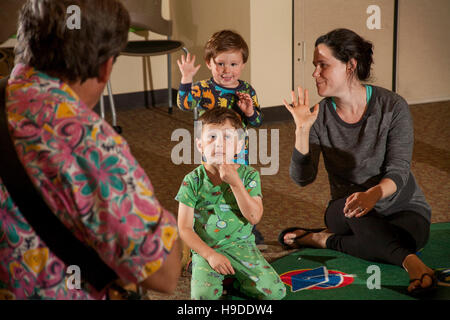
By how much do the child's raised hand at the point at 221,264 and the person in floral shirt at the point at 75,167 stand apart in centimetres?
76

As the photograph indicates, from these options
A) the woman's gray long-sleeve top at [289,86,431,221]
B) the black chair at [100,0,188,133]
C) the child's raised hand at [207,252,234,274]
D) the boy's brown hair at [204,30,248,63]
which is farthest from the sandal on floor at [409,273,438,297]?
the black chair at [100,0,188,133]

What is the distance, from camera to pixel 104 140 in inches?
34.5

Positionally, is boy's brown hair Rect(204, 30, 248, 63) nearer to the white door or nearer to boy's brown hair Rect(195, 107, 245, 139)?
boy's brown hair Rect(195, 107, 245, 139)

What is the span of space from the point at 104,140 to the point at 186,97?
153 cm

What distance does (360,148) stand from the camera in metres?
2.07

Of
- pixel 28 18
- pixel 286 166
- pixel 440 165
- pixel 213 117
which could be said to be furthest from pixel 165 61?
pixel 28 18

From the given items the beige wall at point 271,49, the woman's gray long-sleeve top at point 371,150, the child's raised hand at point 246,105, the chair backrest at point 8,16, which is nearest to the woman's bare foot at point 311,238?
the woman's gray long-sleeve top at point 371,150

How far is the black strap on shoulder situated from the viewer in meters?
0.88

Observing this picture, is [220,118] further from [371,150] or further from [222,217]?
[371,150]

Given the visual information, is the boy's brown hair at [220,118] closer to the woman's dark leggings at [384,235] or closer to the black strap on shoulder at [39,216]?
the woman's dark leggings at [384,235]

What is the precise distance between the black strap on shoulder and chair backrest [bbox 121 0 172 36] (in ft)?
11.4

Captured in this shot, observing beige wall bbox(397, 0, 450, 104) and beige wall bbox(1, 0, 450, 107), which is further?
beige wall bbox(397, 0, 450, 104)

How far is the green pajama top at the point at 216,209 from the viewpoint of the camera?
6.11 feet

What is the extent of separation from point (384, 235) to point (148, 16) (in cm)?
295
